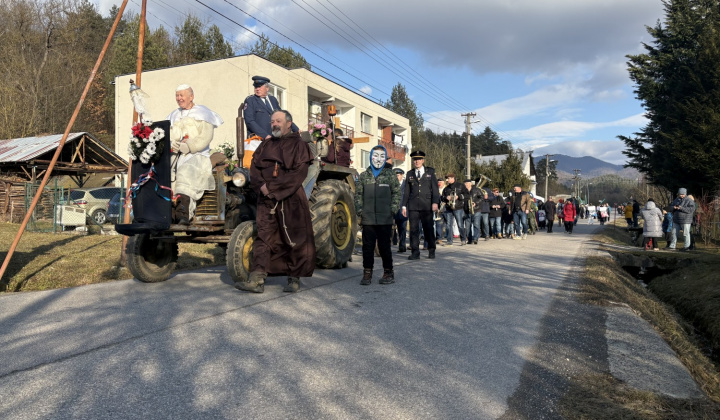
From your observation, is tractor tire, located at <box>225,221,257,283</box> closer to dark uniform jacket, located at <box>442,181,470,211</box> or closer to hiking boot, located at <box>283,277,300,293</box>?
hiking boot, located at <box>283,277,300,293</box>

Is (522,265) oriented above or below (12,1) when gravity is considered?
below

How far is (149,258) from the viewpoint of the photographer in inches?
248

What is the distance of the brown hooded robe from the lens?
574 centimetres

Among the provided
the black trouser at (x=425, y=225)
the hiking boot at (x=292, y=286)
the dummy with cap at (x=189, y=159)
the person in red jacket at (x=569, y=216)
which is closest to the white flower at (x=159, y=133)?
the dummy with cap at (x=189, y=159)

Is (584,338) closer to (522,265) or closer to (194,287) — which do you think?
(194,287)

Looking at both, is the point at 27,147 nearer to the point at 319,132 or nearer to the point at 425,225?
the point at 319,132

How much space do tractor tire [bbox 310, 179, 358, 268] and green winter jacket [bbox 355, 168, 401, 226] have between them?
0.40 meters

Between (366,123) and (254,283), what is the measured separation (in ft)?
125

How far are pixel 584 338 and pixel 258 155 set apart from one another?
153 inches

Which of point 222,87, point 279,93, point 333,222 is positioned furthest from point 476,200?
point 222,87

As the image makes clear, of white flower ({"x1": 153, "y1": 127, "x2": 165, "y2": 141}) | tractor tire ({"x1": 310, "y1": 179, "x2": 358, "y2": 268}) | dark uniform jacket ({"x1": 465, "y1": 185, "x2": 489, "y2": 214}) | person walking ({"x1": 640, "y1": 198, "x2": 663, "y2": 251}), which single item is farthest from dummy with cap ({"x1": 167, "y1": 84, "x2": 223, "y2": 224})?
person walking ({"x1": 640, "y1": 198, "x2": 663, "y2": 251})

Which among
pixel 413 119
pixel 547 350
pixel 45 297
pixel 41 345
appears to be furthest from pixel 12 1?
pixel 413 119

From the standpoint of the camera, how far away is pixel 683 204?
14812mm

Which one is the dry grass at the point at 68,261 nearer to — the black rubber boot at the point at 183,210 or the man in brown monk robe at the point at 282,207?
the black rubber boot at the point at 183,210
